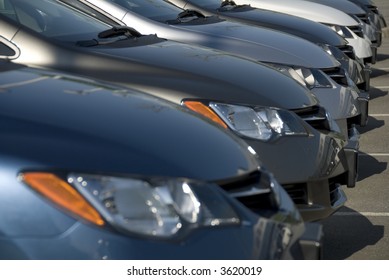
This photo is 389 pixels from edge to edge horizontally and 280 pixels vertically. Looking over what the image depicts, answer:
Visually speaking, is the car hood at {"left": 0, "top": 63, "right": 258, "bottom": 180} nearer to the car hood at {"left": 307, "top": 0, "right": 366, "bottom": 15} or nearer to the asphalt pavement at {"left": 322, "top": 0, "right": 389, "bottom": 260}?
the asphalt pavement at {"left": 322, "top": 0, "right": 389, "bottom": 260}

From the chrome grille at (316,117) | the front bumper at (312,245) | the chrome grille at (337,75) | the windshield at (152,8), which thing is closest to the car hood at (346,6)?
the windshield at (152,8)

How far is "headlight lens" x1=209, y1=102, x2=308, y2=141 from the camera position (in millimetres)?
5344

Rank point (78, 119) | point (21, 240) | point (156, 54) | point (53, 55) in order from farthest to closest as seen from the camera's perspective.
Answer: point (156, 54)
point (53, 55)
point (78, 119)
point (21, 240)

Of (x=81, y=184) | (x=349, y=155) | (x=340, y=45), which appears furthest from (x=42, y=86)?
(x=340, y=45)

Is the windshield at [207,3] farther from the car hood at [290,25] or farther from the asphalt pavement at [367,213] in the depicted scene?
the asphalt pavement at [367,213]

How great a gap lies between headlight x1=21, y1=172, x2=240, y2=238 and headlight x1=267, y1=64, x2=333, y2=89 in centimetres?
478

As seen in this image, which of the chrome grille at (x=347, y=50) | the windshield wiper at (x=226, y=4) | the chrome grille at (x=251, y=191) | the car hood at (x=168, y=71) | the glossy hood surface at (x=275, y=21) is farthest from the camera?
the windshield wiper at (x=226, y=4)

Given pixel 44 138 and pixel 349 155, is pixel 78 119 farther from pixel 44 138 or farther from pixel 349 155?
pixel 349 155

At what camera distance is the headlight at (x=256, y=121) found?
17.5ft

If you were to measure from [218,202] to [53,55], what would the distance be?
2629 mm

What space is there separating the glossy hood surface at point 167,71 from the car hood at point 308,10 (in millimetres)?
6244

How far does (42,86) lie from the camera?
154 inches

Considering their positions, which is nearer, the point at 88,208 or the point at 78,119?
the point at 88,208

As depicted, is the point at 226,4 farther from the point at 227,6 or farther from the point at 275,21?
the point at 275,21
